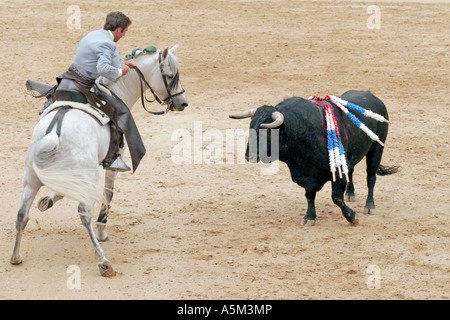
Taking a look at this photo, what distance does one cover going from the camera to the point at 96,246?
777 cm

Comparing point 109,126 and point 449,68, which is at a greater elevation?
point 109,126

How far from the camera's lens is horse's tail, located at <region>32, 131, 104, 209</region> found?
24.6 ft

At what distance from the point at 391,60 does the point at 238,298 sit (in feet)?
32.1

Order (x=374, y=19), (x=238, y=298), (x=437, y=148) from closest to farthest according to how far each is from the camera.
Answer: (x=238, y=298) → (x=437, y=148) → (x=374, y=19)

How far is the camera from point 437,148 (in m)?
12.1

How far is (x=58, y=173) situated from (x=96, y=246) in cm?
78

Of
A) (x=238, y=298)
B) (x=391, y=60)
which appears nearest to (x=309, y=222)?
(x=238, y=298)

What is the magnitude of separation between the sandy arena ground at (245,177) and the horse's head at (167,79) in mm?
1493

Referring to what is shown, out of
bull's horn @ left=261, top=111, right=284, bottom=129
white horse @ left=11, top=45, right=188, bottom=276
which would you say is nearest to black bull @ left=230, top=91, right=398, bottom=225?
bull's horn @ left=261, top=111, right=284, bottom=129

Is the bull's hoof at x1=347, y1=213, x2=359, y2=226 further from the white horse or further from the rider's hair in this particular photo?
the rider's hair

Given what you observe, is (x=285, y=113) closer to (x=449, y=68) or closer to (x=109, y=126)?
(x=109, y=126)

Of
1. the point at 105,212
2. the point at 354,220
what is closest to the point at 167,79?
the point at 105,212

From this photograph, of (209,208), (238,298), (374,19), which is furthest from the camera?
(374,19)

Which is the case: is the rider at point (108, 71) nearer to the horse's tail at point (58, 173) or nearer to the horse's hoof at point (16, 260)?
the horse's tail at point (58, 173)
